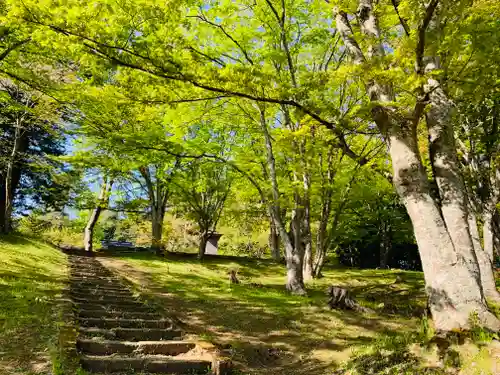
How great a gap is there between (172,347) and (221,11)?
882cm

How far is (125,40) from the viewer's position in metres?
6.00

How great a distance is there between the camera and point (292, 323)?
25.0ft

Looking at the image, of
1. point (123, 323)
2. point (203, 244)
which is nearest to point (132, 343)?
point (123, 323)

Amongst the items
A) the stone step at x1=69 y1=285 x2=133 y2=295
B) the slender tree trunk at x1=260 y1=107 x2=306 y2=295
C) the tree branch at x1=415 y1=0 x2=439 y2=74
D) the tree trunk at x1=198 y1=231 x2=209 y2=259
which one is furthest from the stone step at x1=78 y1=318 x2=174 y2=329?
the tree trunk at x1=198 y1=231 x2=209 y2=259

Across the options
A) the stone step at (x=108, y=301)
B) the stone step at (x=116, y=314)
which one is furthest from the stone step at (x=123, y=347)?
the stone step at (x=108, y=301)

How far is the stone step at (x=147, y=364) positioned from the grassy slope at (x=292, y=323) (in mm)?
699

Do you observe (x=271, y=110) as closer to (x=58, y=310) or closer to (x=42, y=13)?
(x=42, y=13)

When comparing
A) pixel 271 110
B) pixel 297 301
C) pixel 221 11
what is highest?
pixel 221 11

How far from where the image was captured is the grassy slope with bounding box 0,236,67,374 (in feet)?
13.8

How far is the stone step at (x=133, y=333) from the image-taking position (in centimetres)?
536

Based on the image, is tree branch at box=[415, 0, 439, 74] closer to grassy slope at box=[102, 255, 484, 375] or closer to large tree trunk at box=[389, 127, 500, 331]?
large tree trunk at box=[389, 127, 500, 331]

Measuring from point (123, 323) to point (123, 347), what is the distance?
4.39 ft

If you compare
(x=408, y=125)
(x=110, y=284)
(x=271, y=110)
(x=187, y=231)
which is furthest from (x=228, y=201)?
(x=408, y=125)

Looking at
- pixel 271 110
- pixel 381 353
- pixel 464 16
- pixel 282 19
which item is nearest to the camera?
pixel 381 353
